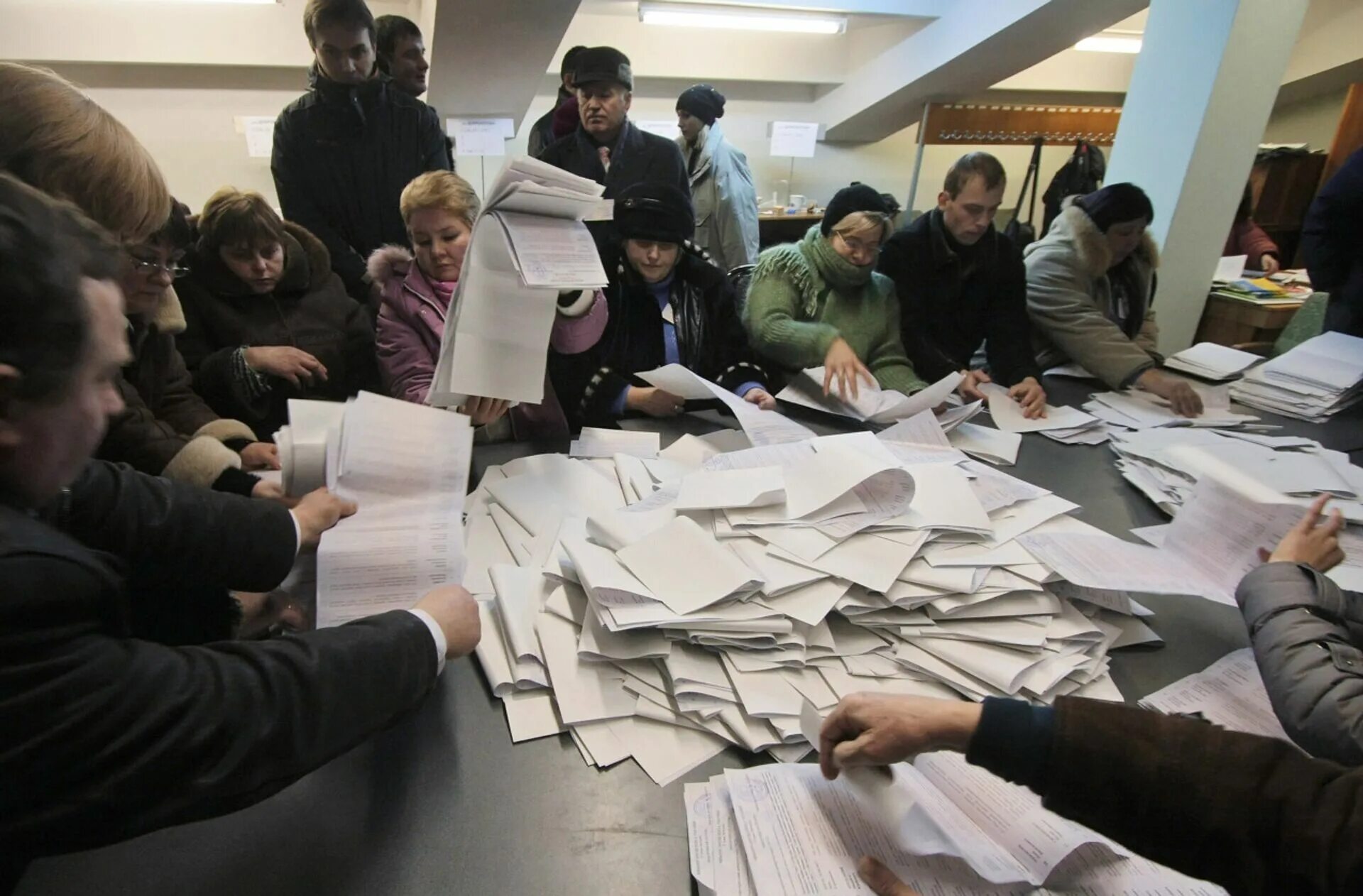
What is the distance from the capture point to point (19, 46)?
3273 mm

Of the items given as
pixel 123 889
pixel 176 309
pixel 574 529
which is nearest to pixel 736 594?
pixel 574 529

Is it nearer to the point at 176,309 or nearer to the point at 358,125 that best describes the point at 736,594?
the point at 176,309

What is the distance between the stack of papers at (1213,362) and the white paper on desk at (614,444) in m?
1.61

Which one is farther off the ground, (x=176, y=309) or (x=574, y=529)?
(x=176, y=309)

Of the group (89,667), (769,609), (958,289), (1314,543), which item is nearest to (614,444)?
(769,609)

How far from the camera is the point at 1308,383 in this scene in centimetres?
178

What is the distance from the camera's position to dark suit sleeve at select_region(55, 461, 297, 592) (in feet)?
2.51

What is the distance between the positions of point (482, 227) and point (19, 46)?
3928mm

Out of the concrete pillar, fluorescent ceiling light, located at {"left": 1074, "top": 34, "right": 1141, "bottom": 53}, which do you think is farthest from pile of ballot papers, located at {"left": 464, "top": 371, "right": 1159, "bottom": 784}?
fluorescent ceiling light, located at {"left": 1074, "top": 34, "right": 1141, "bottom": 53}

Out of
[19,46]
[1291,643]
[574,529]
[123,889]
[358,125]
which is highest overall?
[19,46]

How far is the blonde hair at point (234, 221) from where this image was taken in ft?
4.84

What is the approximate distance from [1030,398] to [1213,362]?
728 millimetres

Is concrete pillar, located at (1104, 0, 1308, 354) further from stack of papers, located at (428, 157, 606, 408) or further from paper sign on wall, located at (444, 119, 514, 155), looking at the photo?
paper sign on wall, located at (444, 119, 514, 155)

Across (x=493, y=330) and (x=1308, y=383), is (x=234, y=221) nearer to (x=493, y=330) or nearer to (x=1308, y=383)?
(x=493, y=330)
